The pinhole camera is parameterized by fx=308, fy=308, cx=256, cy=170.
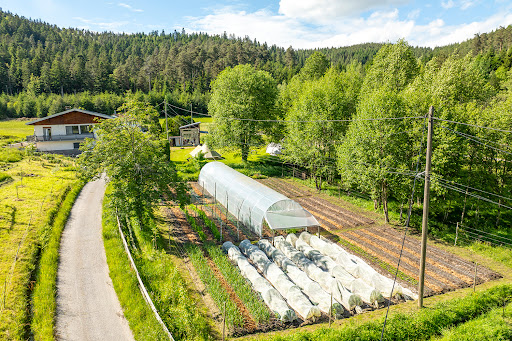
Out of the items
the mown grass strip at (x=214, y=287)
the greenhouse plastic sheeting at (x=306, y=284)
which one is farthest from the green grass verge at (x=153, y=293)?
the greenhouse plastic sheeting at (x=306, y=284)

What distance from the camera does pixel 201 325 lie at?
11797mm

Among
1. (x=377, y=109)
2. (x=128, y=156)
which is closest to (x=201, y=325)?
(x=128, y=156)

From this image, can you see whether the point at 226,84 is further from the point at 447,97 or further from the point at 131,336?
the point at 131,336

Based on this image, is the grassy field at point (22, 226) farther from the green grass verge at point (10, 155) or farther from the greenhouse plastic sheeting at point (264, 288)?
the greenhouse plastic sheeting at point (264, 288)

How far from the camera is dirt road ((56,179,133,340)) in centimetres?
1191

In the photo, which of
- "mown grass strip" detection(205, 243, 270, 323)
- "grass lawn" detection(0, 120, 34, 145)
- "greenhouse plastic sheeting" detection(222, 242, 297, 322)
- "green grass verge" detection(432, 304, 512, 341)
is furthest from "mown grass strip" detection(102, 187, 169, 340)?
"grass lawn" detection(0, 120, 34, 145)

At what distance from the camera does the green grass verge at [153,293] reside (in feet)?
37.7

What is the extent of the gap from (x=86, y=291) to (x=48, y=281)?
210 cm

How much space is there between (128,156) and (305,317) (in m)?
13.2

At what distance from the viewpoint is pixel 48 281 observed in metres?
14.9

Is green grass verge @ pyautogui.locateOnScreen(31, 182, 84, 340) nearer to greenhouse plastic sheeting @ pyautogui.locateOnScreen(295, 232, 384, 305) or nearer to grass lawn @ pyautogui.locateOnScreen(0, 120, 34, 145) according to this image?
greenhouse plastic sheeting @ pyautogui.locateOnScreen(295, 232, 384, 305)

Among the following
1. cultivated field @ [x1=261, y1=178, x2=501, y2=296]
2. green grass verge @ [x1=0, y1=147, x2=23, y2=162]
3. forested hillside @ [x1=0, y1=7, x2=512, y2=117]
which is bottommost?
cultivated field @ [x1=261, y1=178, x2=501, y2=296]

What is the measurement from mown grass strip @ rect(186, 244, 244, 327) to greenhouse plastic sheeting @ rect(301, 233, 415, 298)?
→ 21.3ft

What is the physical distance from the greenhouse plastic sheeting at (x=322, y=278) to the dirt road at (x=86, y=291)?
339 inches
